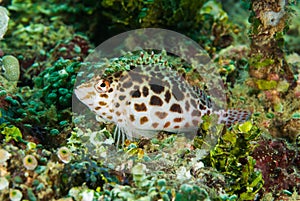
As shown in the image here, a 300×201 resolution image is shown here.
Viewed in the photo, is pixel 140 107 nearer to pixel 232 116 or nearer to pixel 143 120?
pixel 143 120

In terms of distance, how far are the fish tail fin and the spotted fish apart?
1.18ft

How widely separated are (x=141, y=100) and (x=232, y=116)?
1.17 metres

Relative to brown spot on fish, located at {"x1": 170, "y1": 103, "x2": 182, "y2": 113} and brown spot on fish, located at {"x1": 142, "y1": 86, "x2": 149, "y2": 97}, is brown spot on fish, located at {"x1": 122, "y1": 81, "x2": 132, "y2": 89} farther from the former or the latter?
brown spot on fish, located at {"x1": 170, "y1": 103, "x2": 182, "y2": 113}

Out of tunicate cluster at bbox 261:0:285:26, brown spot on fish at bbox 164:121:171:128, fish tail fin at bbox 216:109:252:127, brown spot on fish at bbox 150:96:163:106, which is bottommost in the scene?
brown spot on fish at bbox 164:121:171:128

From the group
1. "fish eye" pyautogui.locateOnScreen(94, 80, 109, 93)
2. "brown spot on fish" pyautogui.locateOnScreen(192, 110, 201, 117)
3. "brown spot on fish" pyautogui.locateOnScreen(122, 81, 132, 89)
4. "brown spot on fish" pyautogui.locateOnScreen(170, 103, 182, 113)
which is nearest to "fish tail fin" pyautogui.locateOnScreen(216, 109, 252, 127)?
"brown spot on fish" pyautogui.locateOnScreen(192, 110, 201, 117)

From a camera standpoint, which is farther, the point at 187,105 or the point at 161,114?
the point at 187,105

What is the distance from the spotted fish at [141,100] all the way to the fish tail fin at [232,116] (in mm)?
358

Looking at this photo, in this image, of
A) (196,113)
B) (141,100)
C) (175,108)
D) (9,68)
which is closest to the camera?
(141,100)

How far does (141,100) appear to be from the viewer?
432 cm

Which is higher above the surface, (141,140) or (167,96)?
(167,96)

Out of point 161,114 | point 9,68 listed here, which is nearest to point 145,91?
point 161,114

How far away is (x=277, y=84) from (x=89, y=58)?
111 inches

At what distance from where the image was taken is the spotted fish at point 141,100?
4.33m

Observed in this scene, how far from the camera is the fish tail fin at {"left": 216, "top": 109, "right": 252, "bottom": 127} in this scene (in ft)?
15.4
